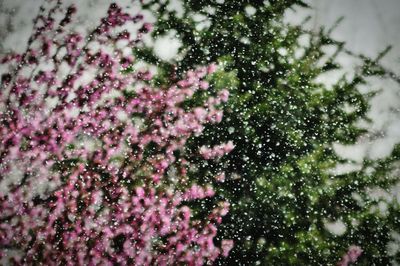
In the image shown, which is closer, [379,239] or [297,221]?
[379,239]

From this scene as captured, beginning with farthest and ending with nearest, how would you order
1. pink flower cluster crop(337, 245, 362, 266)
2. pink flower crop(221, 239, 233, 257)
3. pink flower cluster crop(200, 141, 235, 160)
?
pink flower cluster crop(200, 141, 235, 160) → pink flower crop(221, 239, 233, 257) → pink flower cluster crop(337, 245, 362, 266)

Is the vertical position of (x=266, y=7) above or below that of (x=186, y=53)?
above

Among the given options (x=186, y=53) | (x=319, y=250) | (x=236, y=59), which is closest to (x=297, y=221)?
(x=319, y=250)

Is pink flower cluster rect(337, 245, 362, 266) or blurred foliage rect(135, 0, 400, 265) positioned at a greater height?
blurred foliage rect(135, 0, 400, 265)

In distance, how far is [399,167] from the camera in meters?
3.60

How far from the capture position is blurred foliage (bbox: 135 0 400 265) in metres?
3.50

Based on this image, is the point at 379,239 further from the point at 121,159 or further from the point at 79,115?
the point at 79,115

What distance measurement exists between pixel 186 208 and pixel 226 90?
1.70 m

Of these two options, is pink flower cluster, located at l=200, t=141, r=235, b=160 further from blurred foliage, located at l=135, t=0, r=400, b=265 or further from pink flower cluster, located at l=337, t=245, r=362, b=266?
pink flower cluster, located at l=337, t=245, r=362, b=266

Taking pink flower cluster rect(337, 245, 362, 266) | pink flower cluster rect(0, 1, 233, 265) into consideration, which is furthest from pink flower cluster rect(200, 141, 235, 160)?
pink flower cluster rect(337, 245, 362, 266)

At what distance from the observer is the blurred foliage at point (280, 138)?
3498 mm

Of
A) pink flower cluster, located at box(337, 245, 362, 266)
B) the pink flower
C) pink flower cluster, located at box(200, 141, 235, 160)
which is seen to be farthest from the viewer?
pink flower cluster, located at box(200, 141, 235, 160)

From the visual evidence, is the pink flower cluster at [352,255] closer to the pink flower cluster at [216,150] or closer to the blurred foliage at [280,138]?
the blurred foliage at [280,138]

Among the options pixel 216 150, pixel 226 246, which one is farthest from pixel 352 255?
pixel 216 150
